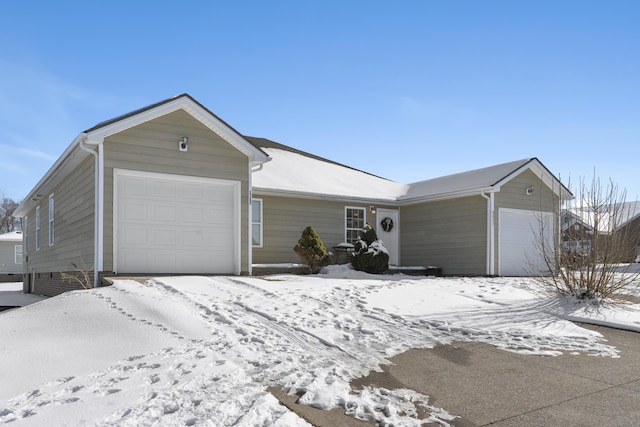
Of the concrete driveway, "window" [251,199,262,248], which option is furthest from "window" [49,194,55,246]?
the concrete driveway

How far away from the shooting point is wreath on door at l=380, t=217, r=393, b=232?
53.8 feet

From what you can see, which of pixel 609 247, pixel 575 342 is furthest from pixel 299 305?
pixel 609 247

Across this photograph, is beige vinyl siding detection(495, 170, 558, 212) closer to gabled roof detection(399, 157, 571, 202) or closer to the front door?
gabled roof detection(399, 157, 571, 202)

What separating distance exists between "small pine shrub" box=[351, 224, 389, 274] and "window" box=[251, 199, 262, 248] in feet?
9.24

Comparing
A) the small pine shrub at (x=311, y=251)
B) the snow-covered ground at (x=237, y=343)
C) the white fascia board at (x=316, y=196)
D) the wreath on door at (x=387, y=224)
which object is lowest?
the snow-covered ground at (x=237, y=343)

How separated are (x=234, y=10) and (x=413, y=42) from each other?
13.2 ft

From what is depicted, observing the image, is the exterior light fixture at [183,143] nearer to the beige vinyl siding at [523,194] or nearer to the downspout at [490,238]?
the downspout at [490,238]

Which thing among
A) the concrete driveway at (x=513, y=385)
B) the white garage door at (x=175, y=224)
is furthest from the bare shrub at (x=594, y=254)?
the white garage door at (x=175, y=224)

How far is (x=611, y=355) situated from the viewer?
4977mm

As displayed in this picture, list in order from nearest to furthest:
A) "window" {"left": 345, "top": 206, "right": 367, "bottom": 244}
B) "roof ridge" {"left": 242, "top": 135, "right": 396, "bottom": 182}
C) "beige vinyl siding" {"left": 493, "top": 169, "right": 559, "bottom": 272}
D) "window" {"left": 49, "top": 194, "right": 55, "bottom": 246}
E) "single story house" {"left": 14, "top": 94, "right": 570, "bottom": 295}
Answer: "single story house" {"left": 14, "top": 94, "right": 570, "bottom": 295} → "window" {"left": 49, "top": 194, "right": 55, "bottom": 246} → "beige vinyl siding" {"left": 493, "top": 169, "right": 559, "bottom": 272} → "window" {"left": 345, "top": 206, "right": 367, "bottom": 244} → "roof ridge" {"left": 242, "top": 135, "right": 396, "bottom": 182}

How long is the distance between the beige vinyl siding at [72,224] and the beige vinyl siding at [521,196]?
11.0m

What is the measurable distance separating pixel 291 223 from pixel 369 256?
8.69ft

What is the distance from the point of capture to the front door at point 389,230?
645 inches

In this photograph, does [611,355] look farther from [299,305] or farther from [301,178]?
[301,178]
